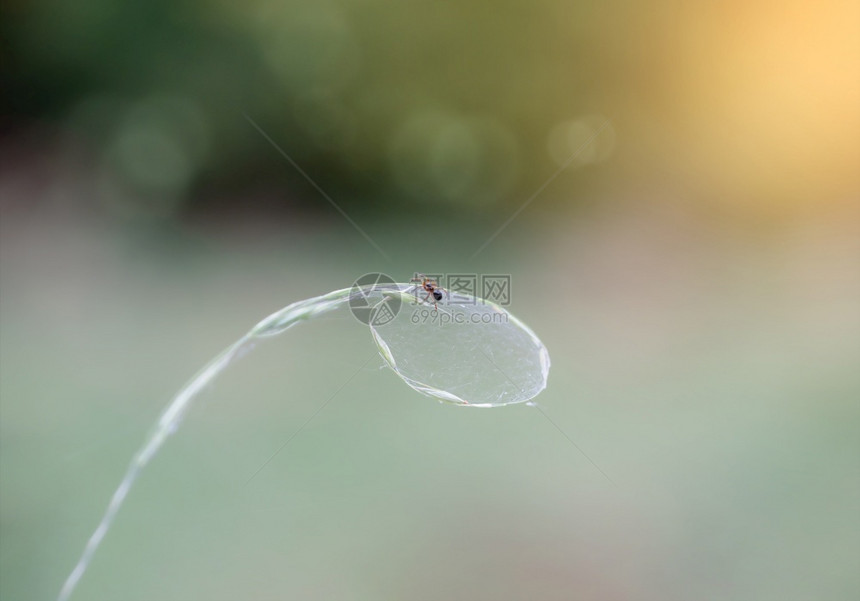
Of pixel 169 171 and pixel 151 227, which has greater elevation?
pixel 169 171

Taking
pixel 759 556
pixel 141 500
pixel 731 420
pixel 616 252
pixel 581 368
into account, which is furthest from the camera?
pixel 616 252

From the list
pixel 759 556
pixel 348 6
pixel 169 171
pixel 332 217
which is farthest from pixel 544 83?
pixel 759 556

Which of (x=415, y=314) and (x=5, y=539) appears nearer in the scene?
(x=415, y=314)

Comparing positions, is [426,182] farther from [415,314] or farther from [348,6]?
[415,314]

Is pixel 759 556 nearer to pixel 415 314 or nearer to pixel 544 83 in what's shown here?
pixel 415 314

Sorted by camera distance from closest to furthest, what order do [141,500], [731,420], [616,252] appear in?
1. [141,500]
2. [731,420]
3. [616,252]

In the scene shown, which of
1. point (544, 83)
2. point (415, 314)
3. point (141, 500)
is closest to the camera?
point (415, 314)

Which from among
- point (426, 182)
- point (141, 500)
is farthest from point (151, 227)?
point (141, 500)

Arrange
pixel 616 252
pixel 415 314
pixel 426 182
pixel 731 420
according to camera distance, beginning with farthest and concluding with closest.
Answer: pixel 426 182 → pixel 616 252 → pixel 731 420 → pixel 415 314

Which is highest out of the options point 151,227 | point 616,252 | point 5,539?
point 616,252
